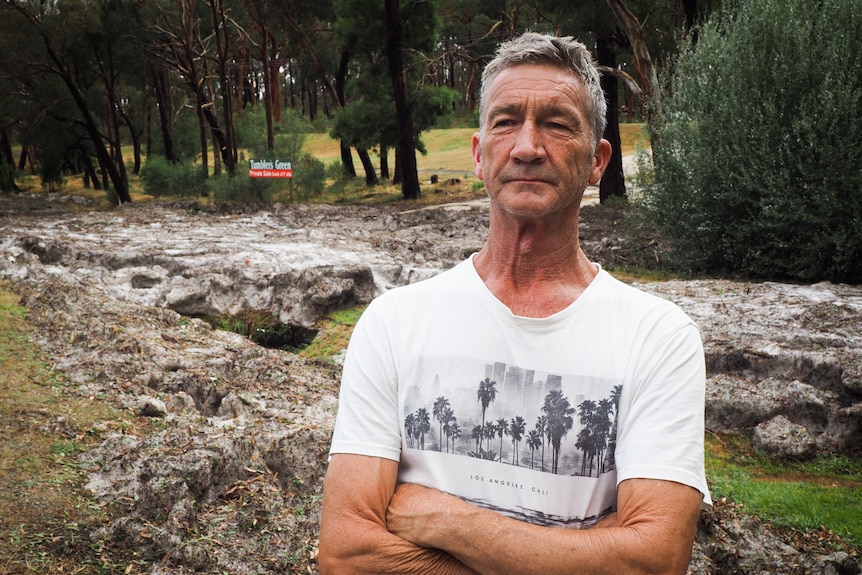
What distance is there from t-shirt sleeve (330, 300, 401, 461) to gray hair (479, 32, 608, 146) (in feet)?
1.86

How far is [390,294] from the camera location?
6.08 ft

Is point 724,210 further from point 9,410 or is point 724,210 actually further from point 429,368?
point 429,368

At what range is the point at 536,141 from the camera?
1.75m

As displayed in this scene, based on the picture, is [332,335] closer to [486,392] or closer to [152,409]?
[152,409]

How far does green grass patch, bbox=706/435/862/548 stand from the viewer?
14.8ft

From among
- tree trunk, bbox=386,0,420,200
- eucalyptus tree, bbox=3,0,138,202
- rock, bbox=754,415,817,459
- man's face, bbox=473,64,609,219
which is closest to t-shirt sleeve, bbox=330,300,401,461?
man's face, bbox=473,64,609,219

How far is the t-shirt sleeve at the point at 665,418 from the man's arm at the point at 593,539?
0.03m

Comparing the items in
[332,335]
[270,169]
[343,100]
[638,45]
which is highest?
[343,100]

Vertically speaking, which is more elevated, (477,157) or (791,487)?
(477,157)

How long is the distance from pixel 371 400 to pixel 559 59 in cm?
86

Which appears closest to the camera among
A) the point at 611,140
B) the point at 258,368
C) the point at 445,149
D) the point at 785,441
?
the point at 785,441

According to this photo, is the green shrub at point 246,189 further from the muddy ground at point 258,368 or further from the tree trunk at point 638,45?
the tree trunk at point 638,45

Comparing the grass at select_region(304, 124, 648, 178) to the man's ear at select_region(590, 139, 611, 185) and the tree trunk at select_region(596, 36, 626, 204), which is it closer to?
the tree trunk at select_region(596, 36, 626, 204)

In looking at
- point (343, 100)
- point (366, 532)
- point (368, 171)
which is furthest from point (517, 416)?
point (343, 100)
